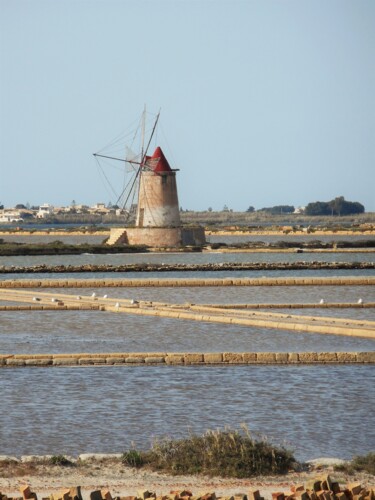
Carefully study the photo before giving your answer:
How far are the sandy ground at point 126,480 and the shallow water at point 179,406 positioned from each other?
4.76 feet

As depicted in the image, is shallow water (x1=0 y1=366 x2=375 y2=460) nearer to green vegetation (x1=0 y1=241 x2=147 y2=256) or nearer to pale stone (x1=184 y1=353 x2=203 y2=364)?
pale stone (x1=184 y1=353 x2=203 y2=364)

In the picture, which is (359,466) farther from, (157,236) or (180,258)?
(157,236)

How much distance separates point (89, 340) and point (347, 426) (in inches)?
412

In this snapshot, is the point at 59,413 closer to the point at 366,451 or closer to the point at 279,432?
the point at 279,432

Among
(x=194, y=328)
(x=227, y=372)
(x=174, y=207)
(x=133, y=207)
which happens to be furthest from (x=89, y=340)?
(x=133, y=207)

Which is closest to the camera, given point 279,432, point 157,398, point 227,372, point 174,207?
point 279,432

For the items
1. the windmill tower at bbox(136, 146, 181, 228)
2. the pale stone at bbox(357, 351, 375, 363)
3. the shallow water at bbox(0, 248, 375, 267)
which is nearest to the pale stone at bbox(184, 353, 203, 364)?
the pale stone at bbox(357, 351, 375, 363)

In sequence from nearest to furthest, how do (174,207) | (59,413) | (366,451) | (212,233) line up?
(366,451), (59,413), (174,207), (212,233)

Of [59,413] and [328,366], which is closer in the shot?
[59,413]

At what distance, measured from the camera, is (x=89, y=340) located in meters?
23.5

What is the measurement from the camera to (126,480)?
34.5 ft

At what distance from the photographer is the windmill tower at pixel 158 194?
66.6 m

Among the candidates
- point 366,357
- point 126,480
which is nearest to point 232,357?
point 366,357

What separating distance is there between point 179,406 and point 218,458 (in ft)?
14.5
